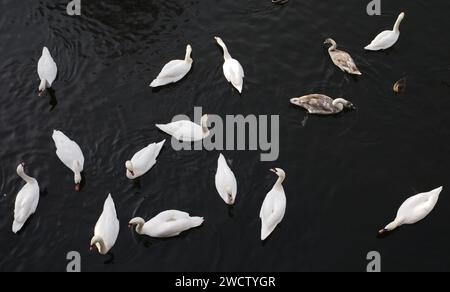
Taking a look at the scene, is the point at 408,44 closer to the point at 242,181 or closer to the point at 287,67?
the point at 287,67

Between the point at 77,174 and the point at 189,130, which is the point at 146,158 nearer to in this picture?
the point at 189,130

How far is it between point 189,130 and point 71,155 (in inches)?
184

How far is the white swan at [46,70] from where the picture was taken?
82.4 ft

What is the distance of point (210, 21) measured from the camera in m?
28.1

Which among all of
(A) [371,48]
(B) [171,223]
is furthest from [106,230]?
(A) [371,48]

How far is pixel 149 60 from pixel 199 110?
12.9 feet

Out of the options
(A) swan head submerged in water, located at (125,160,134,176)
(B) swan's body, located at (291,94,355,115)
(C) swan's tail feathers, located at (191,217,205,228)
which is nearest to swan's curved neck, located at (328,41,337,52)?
(B) swan's body, located at (291,94,355,115)

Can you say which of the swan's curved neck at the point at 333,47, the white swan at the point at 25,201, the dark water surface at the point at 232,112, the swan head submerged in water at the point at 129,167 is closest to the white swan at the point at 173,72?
the dark water surface at the point at 232,112

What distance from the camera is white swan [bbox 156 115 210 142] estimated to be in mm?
23359

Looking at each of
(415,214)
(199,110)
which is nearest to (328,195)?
(415,214)

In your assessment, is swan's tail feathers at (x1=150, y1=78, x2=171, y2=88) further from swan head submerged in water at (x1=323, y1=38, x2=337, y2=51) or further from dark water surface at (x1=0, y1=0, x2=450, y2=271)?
swan head submerged in water at (x1=323, y1=38, x2=337, y2=51)

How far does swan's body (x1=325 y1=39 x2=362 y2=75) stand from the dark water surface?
39cm
